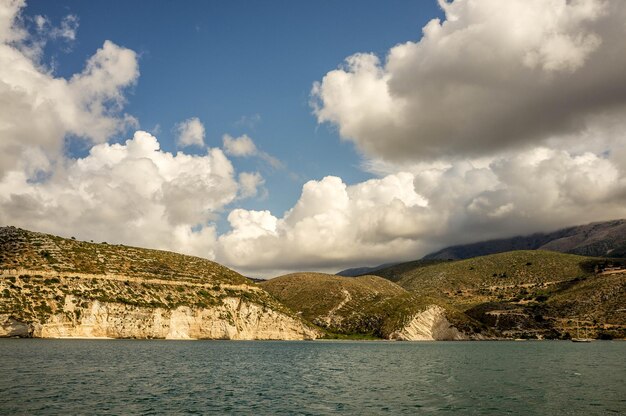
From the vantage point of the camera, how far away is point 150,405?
4456 cm

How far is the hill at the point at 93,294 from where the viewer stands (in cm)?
14862

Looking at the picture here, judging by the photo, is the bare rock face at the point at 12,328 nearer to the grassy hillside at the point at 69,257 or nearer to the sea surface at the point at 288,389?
the grassy hillside at the point at 69,257

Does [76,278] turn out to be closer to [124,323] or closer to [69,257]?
[69,257]

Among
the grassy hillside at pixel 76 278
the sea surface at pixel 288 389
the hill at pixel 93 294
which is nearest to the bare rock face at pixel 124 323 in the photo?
the hill at pixel 93 294

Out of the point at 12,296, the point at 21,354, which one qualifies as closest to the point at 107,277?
the point at 12,296

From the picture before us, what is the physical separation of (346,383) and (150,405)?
92.6 feet

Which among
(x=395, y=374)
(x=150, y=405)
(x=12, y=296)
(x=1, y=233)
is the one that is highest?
(x=1, y=233)

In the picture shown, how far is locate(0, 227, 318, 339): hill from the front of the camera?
488 ft

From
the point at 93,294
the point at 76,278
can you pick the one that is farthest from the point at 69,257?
the point at 93,294

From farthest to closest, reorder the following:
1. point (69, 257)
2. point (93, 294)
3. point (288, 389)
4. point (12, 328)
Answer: point (69, 257)
point (93, 294)
point (12, 328)
point (288, 389)

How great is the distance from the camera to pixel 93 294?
535 feet

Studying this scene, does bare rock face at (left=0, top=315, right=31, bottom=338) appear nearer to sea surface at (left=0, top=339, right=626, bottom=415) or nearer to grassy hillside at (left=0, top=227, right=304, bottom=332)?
grassy hillside at (left=0, top=227, right=304, bottom=332)

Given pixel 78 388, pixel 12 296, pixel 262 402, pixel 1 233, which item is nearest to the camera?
pixel 262 402

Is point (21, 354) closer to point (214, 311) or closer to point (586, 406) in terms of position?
point (586, 406)
